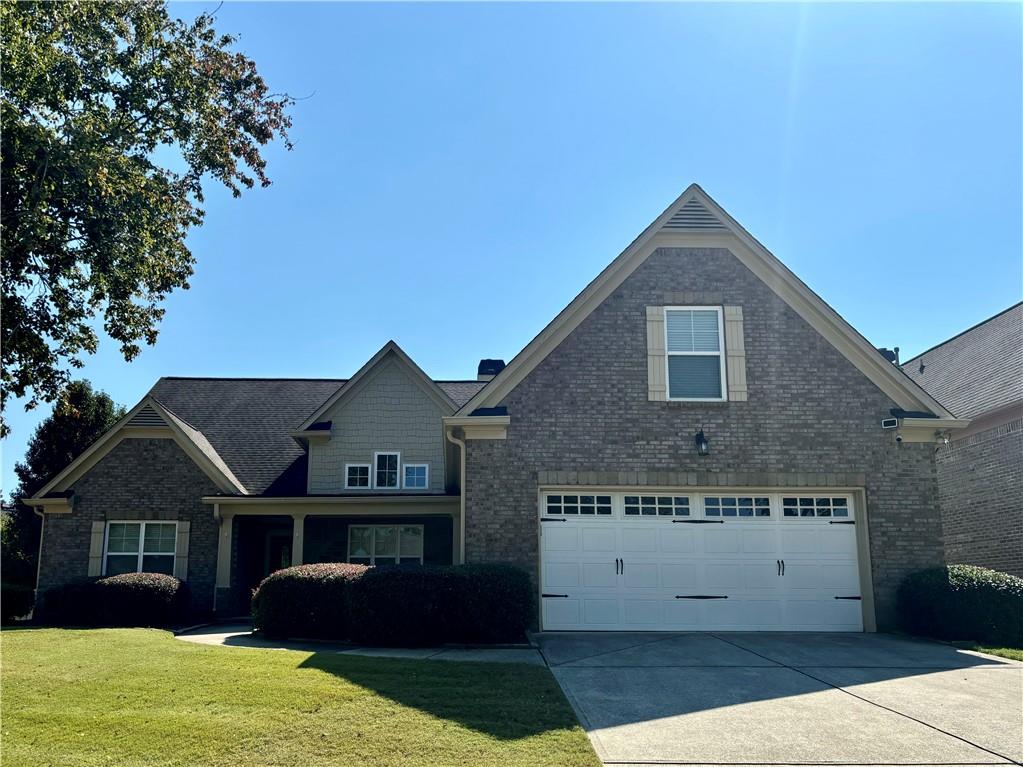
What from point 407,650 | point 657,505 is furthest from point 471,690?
point 657,505

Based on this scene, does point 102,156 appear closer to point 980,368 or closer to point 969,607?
point 969,607

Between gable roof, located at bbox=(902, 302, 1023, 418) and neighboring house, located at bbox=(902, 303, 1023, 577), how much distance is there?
3 cm

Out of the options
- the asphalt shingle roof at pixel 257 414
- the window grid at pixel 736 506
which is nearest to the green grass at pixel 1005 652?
the window grid at pixel 736 506

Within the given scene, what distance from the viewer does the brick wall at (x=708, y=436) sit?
13.5 meters

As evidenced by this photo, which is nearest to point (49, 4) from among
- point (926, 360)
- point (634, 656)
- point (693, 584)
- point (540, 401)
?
point (540, 401)

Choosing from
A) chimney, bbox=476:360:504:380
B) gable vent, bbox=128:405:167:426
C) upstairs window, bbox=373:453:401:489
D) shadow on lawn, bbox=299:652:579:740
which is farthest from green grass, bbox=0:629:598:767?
chimney, bbox=476:360:504:380

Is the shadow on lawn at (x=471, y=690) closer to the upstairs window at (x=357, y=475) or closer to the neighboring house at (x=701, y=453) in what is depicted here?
the neighboring house at (x=701, y=453)

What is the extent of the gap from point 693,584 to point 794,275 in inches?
232

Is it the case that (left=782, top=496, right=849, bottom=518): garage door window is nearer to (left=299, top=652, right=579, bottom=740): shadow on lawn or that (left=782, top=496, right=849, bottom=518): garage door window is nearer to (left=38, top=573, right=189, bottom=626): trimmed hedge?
(left=299, top=652, right=579, bottom=740): shadow on lawn

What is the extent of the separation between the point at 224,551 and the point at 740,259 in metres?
13.4

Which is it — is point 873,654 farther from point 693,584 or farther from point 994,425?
point 994,425

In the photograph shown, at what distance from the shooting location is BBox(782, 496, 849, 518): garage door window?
45.5ft

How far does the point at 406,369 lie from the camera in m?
20.8

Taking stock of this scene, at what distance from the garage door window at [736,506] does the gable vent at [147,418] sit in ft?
43.1
